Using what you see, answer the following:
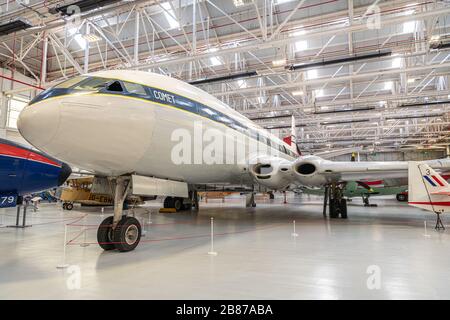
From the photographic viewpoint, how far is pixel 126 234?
5059 mm

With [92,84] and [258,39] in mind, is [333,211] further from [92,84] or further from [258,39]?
[92,84]

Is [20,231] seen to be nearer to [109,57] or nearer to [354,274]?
[354,274]

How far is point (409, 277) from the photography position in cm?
356

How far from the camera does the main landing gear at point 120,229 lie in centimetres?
498

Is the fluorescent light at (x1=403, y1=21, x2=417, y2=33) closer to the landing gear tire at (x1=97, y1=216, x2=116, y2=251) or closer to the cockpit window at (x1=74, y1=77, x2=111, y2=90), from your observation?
the cockpit window at (x1=74, y1=77, x2=111, y2=90)

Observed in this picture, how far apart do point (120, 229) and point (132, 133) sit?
5.90 ft

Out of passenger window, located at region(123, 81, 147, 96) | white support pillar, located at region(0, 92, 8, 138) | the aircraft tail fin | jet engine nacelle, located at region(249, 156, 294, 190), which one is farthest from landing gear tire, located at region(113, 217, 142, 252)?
white support pillar, located at region(0, 92, 8, 138)

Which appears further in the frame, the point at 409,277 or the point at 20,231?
the point at 20,231

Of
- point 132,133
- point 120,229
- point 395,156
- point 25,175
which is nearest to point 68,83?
point 132,133

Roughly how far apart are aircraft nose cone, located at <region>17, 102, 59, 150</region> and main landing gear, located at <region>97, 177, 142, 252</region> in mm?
1645

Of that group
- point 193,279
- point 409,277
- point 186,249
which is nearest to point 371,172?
point 409,277

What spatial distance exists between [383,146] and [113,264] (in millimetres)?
45183

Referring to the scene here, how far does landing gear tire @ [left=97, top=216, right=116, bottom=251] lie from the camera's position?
516 cm

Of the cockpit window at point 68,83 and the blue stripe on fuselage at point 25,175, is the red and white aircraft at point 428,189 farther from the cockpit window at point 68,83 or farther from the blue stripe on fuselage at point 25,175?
the blue stripe on fuselage at point 25,175
